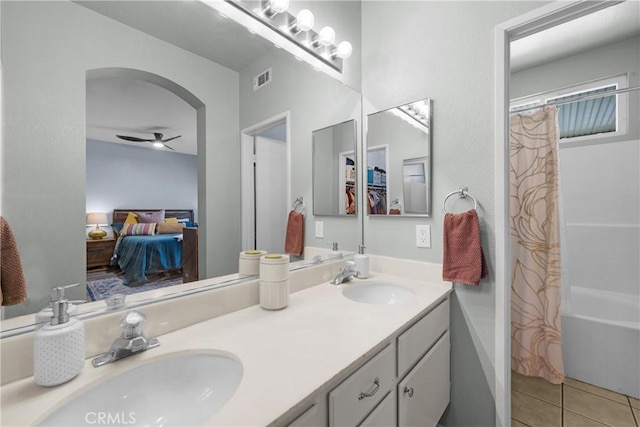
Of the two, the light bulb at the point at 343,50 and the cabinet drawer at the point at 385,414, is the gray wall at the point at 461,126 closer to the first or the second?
the light bulb at the point at 343,50

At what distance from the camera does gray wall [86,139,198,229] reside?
73 centimetres

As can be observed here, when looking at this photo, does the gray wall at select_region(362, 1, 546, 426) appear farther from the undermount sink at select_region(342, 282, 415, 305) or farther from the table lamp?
the table lamp

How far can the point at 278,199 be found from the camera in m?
1.26

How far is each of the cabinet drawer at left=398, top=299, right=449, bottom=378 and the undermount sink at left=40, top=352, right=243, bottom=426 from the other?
0.55 meters

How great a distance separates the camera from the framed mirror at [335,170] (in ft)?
4.92

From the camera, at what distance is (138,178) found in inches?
33.5

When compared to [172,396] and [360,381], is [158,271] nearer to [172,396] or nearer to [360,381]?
[172,396]

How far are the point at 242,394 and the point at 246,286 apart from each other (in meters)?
0.52

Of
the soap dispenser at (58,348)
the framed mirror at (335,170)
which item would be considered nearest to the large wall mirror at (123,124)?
the soap dispenser at (58,348)

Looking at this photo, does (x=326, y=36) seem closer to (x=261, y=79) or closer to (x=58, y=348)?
(x=261, y=79)

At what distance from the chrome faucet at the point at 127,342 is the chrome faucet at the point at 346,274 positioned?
2.80ft

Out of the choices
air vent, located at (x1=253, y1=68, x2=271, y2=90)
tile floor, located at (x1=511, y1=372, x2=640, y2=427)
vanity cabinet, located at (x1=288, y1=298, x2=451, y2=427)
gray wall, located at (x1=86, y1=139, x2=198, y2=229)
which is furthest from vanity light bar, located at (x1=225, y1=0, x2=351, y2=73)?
tile floor, located at (x1=511, y1=372, x2=640, y2=427)

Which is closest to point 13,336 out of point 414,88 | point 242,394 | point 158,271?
point 158,271

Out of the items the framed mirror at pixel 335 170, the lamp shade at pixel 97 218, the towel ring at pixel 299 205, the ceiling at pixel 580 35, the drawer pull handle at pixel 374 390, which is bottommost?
the drawer pull handle at pixel 374 390
